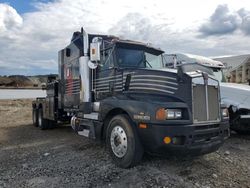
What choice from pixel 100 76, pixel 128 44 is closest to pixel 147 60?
pixel 128 44

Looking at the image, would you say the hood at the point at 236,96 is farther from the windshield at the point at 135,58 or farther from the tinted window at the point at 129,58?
the tinted window at the point at 129,58

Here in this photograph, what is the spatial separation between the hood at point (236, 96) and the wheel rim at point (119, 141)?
3.79 m

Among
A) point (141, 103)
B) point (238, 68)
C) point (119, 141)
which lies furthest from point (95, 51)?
point (238, 68)

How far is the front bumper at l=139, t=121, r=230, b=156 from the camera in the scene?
4.82 m

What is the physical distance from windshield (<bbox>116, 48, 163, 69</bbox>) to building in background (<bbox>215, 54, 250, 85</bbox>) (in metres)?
8.02

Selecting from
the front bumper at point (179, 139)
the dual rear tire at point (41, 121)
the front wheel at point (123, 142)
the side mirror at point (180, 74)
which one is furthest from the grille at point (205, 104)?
the dual rear tire at point (41, 121)

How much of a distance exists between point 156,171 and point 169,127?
955mm

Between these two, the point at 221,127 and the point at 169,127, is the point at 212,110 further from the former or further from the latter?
the point at 169,127

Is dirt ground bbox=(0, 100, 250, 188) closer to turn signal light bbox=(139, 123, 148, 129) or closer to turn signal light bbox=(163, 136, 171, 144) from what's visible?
turn signal light bbox=(163, 136, 171, 144)

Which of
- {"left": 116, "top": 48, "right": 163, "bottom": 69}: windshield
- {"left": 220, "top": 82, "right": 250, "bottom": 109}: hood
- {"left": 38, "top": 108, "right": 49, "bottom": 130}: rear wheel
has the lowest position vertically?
{"left": 38, "top": 108, "right": 49, "bottom": 130}: rear wheel

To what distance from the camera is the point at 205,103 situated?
5281 millimetres

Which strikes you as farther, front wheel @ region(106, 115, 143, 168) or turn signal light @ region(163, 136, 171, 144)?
front wheel @ region(106, 115, 143, 168)

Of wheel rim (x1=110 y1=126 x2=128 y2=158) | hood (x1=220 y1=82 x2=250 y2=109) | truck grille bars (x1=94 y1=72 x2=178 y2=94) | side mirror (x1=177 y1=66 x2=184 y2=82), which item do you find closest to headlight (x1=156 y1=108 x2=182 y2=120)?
truck grille bars (x1=94 y1=72 x2=178 y2=94)

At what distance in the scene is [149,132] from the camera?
4.97 metres
